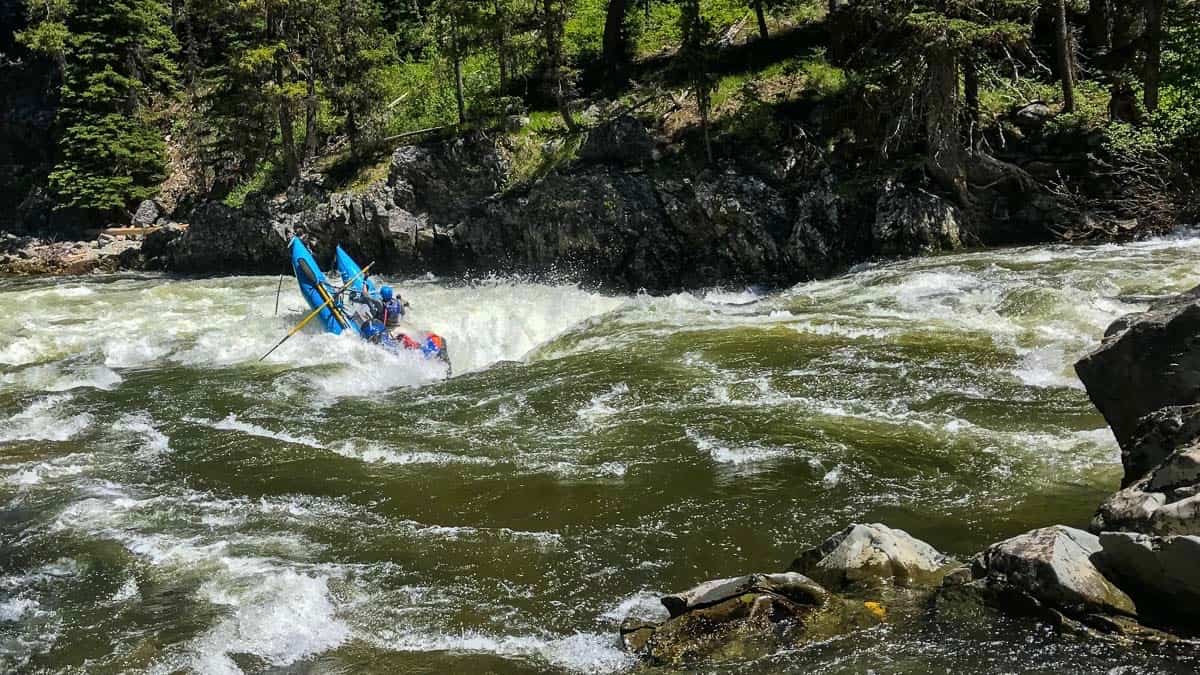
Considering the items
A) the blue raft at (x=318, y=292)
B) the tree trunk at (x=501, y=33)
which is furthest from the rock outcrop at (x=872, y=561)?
the tree trunk at (x=501, y=33)

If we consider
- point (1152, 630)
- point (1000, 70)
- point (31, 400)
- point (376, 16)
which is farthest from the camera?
Result: point (376, 16)

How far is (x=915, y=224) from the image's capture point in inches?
643

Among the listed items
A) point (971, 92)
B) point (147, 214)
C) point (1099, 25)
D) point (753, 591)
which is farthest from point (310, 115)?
point (753, 591)

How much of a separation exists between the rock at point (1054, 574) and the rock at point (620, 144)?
15346mm

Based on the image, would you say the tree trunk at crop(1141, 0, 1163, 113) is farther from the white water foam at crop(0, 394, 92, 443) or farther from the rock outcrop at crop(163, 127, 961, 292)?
the white water foam at crop(0, 394, 92, 443)

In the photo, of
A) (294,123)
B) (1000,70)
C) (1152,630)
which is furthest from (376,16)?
(1152,630)

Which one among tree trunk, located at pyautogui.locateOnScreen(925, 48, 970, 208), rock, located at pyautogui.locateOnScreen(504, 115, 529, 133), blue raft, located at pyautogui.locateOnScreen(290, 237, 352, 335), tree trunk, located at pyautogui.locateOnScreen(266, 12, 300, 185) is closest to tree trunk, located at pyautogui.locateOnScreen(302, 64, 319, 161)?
tree trunk, located at pyautogui.locateOnScreen(266, 12, 300, 185)

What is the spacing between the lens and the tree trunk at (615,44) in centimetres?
2289

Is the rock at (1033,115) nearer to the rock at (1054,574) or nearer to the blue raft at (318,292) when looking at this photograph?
the blue raft at (318,292)

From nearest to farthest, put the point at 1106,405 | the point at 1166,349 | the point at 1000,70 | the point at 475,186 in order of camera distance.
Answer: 1. the point at 1166,349
2. the point at 1106,405
3. the point at 1000,70
4. the point at 475,186

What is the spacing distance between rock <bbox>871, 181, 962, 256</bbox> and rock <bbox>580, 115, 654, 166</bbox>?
5.22m

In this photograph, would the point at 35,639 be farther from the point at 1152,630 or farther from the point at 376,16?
the point at 376,16

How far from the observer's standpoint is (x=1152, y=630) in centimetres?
405

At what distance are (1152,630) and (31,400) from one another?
481 inches
